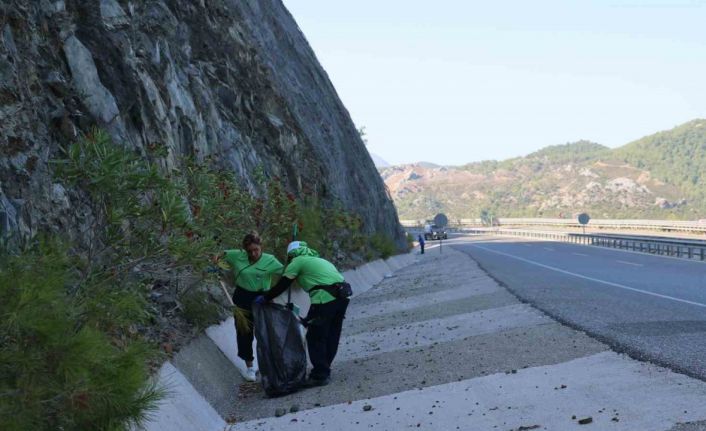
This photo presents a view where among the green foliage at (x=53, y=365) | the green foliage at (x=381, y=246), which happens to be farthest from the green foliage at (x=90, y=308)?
the green foliage at (x=381, y=246)

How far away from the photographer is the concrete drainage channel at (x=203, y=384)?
664 cm

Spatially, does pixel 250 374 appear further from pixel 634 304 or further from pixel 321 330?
pixel 634 304

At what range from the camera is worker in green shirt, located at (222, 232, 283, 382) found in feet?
29.9

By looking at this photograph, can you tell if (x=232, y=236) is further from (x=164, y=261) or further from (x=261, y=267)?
(x=164, y=261)

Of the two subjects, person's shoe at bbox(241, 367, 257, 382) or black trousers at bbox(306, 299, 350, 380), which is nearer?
black trousers at bbox(306, 299, 350, 380)

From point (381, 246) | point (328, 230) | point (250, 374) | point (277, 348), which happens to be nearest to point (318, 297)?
point (277, 348)

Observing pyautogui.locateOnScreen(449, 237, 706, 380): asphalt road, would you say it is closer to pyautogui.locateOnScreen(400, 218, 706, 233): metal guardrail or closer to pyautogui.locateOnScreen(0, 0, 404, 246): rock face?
pyautogui.locateOnScreen(0, 0, 404, 246): rock face

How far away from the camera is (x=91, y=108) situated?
1034 centimetres

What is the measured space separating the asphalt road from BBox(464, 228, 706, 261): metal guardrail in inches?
351

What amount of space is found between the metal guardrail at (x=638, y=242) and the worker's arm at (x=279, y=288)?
27.9 m

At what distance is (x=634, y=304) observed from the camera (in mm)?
14320

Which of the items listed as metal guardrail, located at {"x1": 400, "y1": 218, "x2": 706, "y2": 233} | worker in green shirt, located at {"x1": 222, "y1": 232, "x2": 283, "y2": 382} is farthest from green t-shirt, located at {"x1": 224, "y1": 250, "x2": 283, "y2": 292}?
metal guardrail, located at {"x1": 400, "y1": 218, "x2": 706, "y2": 233}

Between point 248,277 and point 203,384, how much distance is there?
142cm

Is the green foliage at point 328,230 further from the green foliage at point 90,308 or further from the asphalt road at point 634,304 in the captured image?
the green foliage at point 90,308
